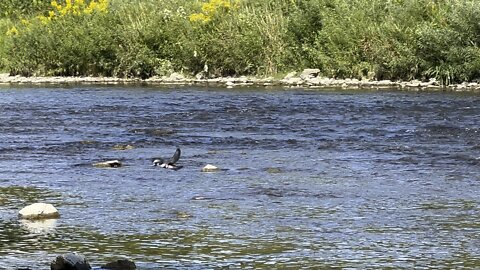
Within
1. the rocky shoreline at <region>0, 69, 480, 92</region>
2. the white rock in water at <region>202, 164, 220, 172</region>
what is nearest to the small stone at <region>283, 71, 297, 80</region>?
the rocky shoreline at <region>0, 69, 480, 92</region>

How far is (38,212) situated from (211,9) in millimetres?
27694

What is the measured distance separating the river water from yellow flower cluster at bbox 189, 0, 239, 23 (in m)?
13.6

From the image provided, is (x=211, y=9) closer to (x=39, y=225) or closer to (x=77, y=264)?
(x=39, y=225)

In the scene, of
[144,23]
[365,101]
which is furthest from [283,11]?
[365,101]

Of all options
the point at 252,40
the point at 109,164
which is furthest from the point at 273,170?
the point at 252,40

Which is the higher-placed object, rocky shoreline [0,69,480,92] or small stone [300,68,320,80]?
small stone [300,68,320,80]

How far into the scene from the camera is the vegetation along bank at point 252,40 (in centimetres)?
3012

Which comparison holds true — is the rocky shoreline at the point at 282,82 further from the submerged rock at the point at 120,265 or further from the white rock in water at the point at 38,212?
the submerged rock at the point at 120,265

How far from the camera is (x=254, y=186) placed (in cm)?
1288

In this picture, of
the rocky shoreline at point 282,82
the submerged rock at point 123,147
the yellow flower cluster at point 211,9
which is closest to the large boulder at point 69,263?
the submerged rock at point 123,147

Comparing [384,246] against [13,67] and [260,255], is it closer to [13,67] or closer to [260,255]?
[260,255]

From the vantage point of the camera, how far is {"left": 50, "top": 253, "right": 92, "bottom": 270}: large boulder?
8.09 meters

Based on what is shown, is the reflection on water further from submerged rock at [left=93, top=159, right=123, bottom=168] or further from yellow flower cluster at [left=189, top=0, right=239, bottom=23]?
yellow flower cluster at [left=189, top=0, right=239, bottom=23]

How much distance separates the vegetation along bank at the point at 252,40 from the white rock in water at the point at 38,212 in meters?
20.0
